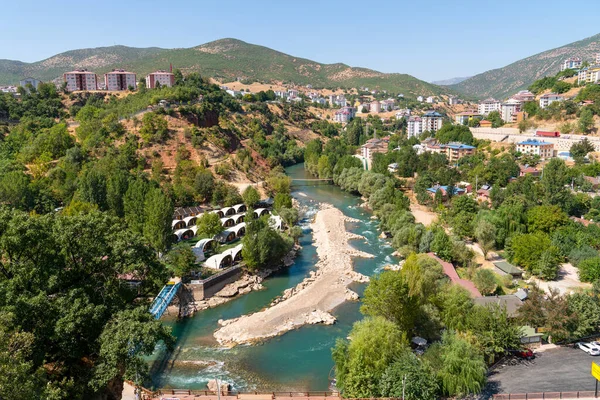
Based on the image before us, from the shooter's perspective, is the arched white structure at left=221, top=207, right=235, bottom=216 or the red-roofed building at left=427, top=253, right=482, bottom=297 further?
the arched white structure at left=221, top=207, right=235, bottom=216

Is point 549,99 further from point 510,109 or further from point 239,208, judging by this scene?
point 239,208

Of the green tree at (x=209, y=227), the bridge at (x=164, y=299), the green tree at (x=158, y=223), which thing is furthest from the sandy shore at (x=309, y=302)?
the green tree at (x=209, y=227)

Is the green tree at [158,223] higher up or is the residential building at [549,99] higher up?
the residential building at [549,99]

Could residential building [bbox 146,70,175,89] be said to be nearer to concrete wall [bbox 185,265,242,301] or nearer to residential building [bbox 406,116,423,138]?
residential building [bbox 406,116,423,138]

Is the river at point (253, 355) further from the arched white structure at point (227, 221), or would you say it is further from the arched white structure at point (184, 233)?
the arched white structure at point (227, 221)

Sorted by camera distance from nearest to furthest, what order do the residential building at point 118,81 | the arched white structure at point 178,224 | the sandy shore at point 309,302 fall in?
the sandy shore at point 309,302 → the arched white structure at point 178,224 → the residential building at point 118,81

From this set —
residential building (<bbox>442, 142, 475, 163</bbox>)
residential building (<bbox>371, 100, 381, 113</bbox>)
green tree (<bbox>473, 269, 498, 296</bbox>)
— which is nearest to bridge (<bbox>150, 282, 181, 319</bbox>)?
green tree (<bbox>473, 269, 498, 296</bbox>)

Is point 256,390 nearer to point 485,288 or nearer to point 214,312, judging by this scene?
point 214,312

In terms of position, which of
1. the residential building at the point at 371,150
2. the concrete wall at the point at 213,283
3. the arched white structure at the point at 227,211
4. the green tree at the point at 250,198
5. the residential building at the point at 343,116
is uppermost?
the residential building at the point at 343,116
